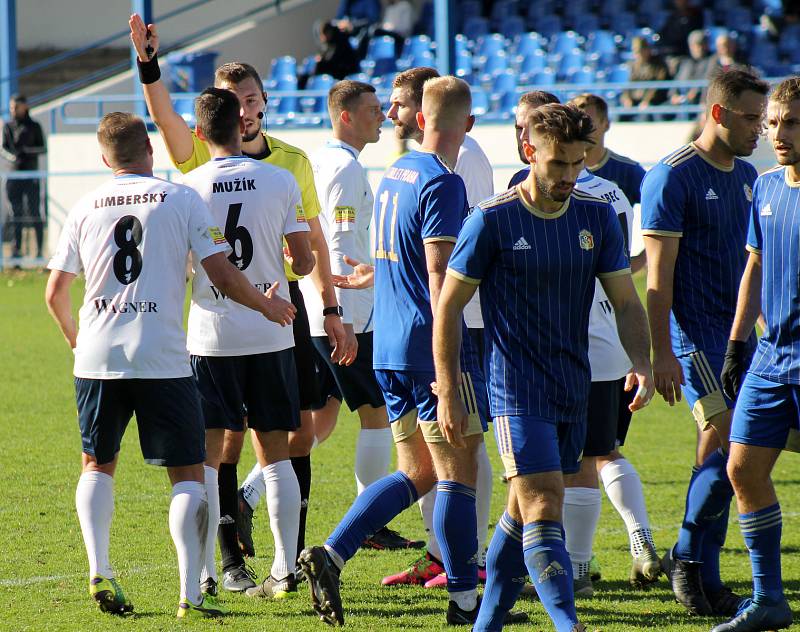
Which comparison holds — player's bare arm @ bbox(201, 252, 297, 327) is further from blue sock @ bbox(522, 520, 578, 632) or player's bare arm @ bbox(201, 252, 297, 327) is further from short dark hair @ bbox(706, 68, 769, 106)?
short dark hair @ bbox(706, 68, 769, 106)

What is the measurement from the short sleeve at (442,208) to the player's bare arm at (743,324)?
112 cm

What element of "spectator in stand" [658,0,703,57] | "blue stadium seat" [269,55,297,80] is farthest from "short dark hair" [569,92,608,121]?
"blue stadium seat" [269,55,297,80]

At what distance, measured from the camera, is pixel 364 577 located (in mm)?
5766

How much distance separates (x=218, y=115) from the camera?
17.2 feet

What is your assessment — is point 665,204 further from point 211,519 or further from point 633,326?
point 211,519

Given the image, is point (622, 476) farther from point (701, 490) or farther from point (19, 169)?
point (19, 169)

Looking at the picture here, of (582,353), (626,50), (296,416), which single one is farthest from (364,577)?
(626,50)

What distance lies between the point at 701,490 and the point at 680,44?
1549 cm

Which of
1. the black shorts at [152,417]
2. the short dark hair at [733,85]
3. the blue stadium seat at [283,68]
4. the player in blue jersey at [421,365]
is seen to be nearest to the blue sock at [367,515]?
the player in blue jersey at [421,365]

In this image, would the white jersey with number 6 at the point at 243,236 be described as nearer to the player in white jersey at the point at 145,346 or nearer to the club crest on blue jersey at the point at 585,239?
the player in white jersey at the point at 145,346

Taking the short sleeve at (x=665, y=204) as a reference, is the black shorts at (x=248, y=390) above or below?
below

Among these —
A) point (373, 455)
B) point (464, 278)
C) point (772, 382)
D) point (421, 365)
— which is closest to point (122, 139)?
point (421, 365)

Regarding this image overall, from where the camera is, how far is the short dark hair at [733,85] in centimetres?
515

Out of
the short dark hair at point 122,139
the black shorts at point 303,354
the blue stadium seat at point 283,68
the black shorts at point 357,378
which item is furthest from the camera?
the blue stadium seat at point 283,68
